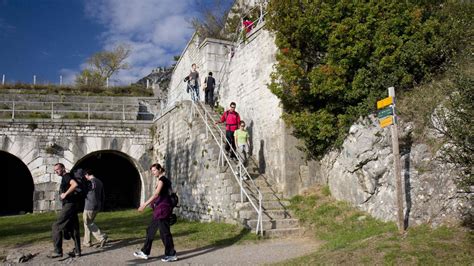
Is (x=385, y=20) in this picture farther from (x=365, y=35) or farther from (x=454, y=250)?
(x=454, y=250)

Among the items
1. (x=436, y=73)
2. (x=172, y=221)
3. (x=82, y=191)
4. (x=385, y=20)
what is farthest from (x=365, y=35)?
(x=82, y=191)

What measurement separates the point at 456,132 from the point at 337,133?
3.74m

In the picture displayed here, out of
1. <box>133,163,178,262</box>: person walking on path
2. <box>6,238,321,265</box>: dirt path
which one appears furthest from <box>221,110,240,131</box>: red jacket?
<box>133,163,178,262</box>: person walking on path

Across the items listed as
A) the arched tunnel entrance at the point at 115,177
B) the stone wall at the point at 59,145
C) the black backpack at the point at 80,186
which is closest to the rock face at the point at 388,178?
the black backpack at the point at 80,186

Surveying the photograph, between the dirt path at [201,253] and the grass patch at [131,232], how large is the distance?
21.2 inches

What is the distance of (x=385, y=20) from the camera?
9805 millimetres

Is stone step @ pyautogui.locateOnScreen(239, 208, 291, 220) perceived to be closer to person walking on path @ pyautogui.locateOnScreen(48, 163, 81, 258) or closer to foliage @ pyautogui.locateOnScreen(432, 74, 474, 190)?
person walking on path @ pyautogui.locateOnScreen(48, 163, 81, 258)

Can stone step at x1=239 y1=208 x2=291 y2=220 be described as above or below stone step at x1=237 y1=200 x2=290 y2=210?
below

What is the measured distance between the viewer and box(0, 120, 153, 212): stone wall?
16688mm

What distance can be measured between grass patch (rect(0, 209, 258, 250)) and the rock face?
8.38ft

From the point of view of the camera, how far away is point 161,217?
671 centimetres

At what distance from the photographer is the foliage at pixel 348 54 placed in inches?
375

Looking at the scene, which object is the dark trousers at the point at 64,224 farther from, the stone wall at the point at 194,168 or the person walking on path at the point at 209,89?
the person walking on path at the point at 209,89

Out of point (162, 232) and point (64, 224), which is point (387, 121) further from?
point (64, 224)
